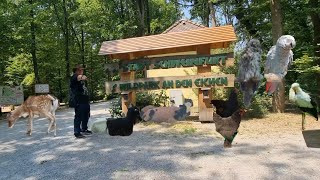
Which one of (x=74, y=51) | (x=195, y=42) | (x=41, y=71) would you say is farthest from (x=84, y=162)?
(x=74, y=51)

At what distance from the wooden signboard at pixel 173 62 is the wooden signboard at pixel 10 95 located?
30.6 feet

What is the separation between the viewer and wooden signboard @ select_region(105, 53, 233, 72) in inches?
336

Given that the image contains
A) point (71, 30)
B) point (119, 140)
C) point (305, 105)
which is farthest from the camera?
point (71, 30)

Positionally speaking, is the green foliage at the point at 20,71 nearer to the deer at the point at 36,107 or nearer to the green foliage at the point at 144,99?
the green foliage at the point at 144,99

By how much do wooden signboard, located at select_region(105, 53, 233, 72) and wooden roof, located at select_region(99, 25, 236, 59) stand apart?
→ 11.9 inches

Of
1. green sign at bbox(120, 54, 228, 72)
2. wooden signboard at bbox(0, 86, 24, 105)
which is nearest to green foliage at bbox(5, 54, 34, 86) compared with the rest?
wooden signboard at bbox(0, 86, 24, 105)

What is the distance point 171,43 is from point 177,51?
47 cm

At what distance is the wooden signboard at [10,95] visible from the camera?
1650cm

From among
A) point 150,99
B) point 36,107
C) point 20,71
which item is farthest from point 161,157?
point 20,71

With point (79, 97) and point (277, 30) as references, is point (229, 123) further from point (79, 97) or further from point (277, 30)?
point (277, 30)

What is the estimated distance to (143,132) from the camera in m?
8.67

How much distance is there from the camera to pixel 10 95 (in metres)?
16.7

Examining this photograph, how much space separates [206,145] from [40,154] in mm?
3658

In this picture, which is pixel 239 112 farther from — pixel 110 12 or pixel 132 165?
pixel 110 12
